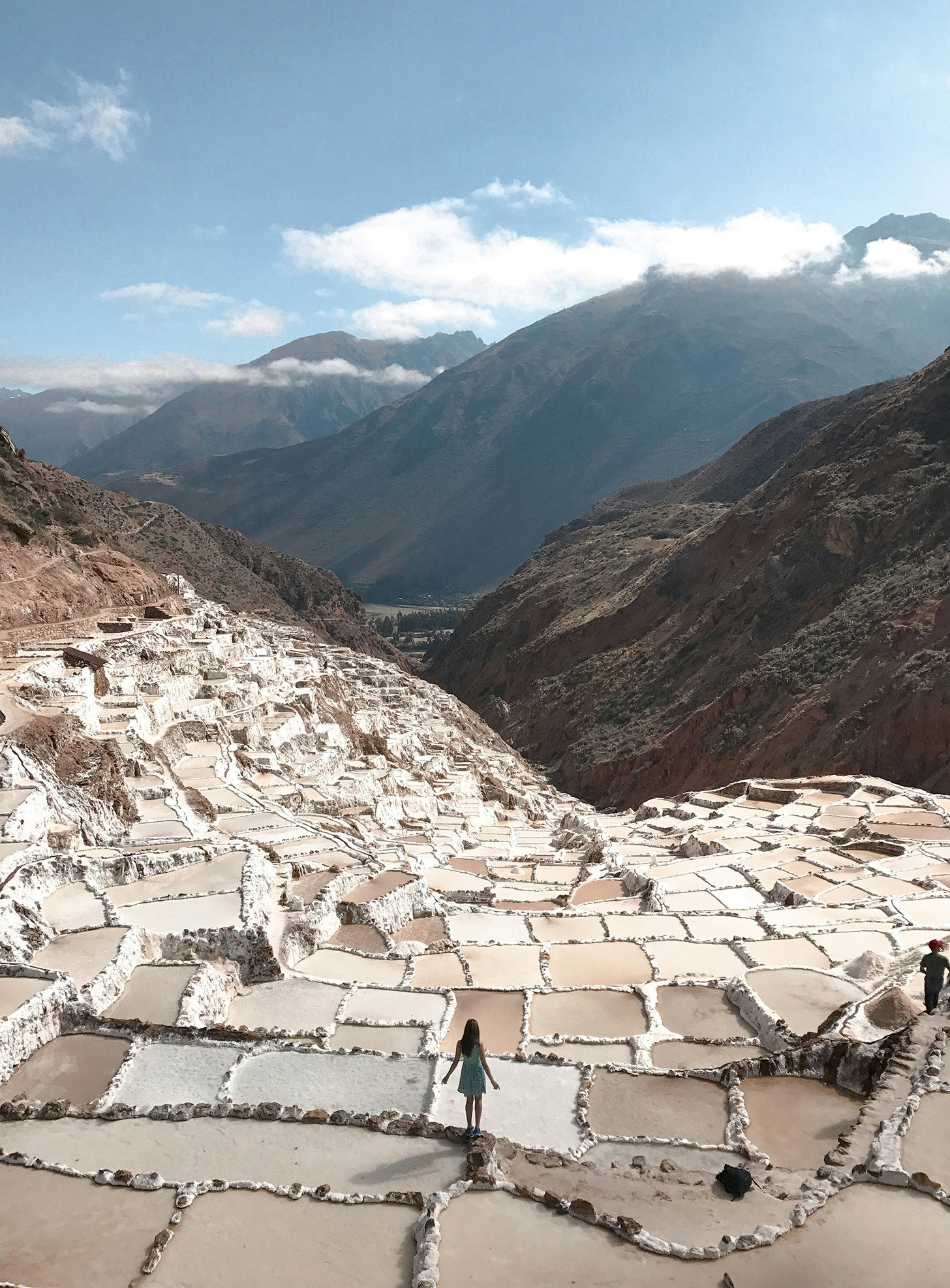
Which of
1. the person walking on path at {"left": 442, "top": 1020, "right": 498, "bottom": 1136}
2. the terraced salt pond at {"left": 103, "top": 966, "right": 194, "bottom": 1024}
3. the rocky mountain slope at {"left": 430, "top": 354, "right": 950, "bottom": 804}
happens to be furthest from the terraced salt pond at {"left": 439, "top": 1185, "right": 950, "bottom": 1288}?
the rocky mountain slope at {"left": 430, "top": 354, "right": 950, "bottom": 804}

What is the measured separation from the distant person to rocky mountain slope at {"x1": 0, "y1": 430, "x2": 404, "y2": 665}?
2905 centimetres

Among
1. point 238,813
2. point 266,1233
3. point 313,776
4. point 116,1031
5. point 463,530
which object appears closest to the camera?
point 266,1233

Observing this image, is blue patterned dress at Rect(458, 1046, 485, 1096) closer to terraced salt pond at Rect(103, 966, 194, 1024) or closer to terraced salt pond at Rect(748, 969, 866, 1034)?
terraced salt pond at Rect(103, 966, 194, 1024)

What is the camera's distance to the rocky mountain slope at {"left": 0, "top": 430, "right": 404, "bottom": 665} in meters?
34.8

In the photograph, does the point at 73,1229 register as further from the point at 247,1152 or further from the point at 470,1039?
the point at 470,1039

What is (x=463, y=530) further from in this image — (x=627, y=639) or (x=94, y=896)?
(x=94, y=896)

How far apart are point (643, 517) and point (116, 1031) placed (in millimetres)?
77393

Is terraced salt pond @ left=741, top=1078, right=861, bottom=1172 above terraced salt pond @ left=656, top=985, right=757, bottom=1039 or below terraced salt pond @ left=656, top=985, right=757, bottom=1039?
above

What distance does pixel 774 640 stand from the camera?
4241cm

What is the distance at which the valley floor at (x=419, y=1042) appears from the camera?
5.87 m

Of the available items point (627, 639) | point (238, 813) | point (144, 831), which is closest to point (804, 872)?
point (238, 813)

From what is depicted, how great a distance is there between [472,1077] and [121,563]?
1575 inches

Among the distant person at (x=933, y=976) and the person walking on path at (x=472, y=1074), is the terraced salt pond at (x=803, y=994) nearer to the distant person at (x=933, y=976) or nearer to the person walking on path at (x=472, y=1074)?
the distant person at (x=933, y=976)

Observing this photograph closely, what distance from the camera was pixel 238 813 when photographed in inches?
692
